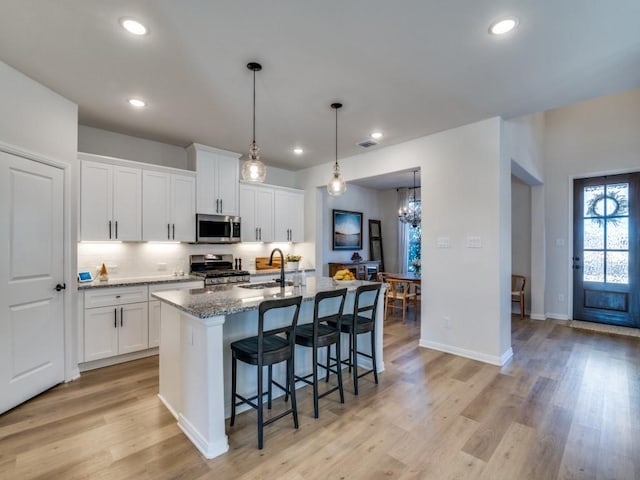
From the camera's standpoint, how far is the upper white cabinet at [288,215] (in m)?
5.82

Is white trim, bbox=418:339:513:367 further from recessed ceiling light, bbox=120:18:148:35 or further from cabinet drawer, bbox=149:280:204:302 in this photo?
recessed ceiling light, bbox=120:18:148:35

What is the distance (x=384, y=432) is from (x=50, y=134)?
13.2 feet

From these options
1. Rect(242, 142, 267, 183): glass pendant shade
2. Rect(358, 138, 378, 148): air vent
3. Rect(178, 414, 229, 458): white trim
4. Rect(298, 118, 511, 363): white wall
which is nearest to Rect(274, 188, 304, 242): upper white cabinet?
Rect(358, 138, 378, 148): air vent

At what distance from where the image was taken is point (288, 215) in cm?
600

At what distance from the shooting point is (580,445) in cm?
223

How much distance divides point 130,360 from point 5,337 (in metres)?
1.38

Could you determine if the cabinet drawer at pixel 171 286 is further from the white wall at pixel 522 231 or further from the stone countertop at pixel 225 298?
the white wall at pixel 522 231

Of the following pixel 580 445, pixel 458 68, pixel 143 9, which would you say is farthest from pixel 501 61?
pixel 580 445

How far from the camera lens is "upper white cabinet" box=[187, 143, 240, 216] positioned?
15.5 feet

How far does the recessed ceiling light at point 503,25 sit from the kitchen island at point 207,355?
7.61 ft

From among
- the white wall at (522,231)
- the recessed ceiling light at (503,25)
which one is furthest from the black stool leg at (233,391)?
the white wall at (522,231)

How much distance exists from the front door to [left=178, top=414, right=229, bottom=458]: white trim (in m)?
6.14

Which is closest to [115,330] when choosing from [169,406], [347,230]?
[169,406]

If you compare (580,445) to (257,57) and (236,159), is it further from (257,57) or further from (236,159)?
(236,159)
